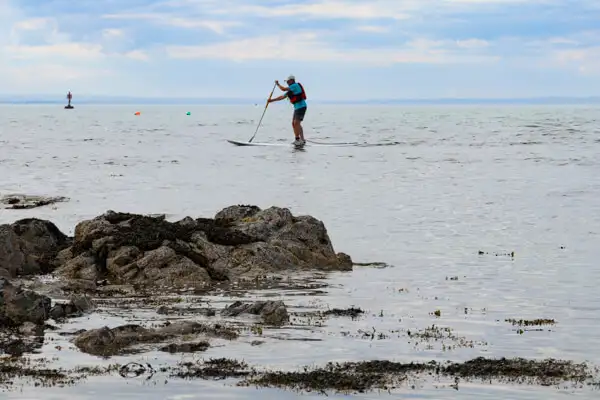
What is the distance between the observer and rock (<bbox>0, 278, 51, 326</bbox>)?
13.4 metres

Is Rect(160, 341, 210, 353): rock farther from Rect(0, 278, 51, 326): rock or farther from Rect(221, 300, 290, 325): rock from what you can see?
Rect(0, 278, 51, 326): rock

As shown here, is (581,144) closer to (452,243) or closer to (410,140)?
(410,140)

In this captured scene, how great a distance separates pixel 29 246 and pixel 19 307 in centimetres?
566

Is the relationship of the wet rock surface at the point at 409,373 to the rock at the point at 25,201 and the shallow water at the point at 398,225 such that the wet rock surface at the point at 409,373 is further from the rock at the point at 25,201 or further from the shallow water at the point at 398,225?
the rock at the point at 25,201

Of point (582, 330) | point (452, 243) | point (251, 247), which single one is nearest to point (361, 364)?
point (582, 330)

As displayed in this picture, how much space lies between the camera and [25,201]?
3075cm

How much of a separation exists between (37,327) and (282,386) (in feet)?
12.7

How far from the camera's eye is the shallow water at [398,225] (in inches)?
481

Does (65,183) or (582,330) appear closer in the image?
(582,330)

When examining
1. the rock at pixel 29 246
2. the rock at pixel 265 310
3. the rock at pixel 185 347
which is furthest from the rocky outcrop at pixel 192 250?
the rock at pixel 185 347

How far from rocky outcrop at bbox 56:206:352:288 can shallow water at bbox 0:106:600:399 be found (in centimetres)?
119

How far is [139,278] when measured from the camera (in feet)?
56.9

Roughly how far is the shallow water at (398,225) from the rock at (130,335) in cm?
25

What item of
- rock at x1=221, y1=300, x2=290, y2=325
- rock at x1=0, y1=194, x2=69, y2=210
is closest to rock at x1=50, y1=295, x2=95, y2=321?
rock at x1=221, y1=300, x2=290, y2=325
